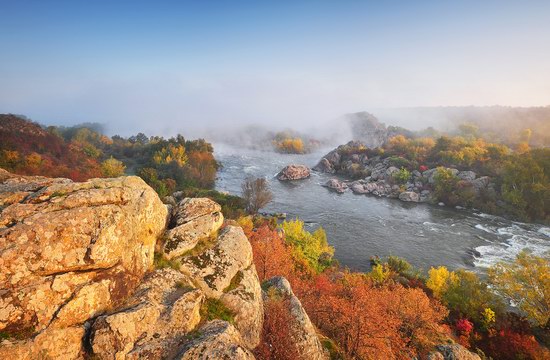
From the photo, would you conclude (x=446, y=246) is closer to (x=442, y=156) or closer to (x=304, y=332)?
(x=304, y=332)

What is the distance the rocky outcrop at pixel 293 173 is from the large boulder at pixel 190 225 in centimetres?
8081

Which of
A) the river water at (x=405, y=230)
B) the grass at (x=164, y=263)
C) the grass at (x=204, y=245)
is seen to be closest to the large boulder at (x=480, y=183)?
the river water at (x=405, y=230)

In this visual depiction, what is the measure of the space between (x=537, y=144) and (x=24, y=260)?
639 ft

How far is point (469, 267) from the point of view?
42719 mm

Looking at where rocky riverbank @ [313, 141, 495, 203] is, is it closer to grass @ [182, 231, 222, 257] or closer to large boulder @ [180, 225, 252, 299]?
large boulder @ [180, 225, 252, 299]

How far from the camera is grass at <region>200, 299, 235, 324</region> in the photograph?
10.7 metres

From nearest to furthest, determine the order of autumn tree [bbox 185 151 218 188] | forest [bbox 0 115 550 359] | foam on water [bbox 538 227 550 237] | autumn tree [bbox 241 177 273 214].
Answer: forest [bbox 0 115 550 359] → foam on water [bbox 538 227 550 237] → autumn tree [bbox 241 177 273 214] → autumn tree [bbox 185 151 218 188]

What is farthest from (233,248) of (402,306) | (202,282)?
(402,306)

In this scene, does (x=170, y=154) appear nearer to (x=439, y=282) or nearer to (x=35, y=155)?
(x=35, y=155)

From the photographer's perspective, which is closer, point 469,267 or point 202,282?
point 202,282

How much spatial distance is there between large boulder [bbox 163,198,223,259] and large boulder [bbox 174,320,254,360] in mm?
3631

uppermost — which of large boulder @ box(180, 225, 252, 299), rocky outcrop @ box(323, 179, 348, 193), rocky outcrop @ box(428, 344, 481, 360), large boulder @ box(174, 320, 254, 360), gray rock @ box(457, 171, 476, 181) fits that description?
large boulder @ box(180, 225, 252, 299)

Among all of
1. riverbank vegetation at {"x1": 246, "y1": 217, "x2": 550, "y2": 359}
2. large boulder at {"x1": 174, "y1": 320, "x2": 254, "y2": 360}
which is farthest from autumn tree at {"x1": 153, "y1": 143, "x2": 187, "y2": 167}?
large boulder at {"x1": 174, "y1": 320, "x2": 254, "y2": 360}

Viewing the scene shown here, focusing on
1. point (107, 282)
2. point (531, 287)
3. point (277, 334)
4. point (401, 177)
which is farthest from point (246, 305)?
point (401, 177)
